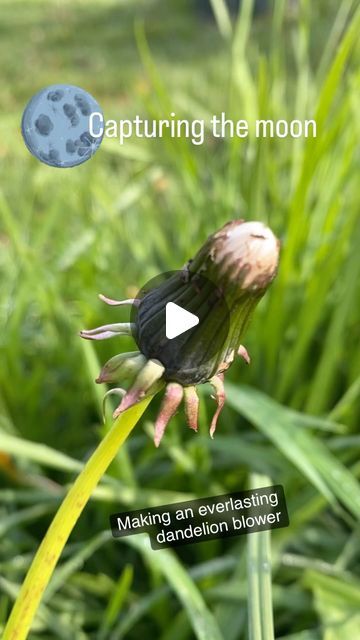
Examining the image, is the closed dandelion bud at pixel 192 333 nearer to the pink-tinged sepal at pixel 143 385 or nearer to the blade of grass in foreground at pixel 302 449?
the pink-tinged sepal at pixel 143 385

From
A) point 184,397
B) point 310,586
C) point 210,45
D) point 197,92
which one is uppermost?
point 210,45

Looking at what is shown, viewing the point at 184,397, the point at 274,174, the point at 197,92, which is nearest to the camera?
the point at 184,397

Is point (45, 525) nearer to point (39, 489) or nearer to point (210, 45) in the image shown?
point (39, 489)

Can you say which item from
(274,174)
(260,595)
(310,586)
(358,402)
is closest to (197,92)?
(274,174)

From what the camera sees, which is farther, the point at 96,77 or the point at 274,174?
the point at 96,77

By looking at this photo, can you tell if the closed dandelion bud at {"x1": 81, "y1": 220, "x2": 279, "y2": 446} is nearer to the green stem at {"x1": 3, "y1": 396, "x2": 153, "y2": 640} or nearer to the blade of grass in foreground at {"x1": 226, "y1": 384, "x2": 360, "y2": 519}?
the green stem at {"x1": 3, "y1": 396, "x2": 153, "y2": 640}

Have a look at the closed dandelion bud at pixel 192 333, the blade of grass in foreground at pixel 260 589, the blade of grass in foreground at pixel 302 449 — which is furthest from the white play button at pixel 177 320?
the blade of grass in foreground at pixel 302 449

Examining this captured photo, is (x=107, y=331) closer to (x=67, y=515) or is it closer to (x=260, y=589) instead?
(x=67, y=515)

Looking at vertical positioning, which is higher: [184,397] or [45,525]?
[184,397]
